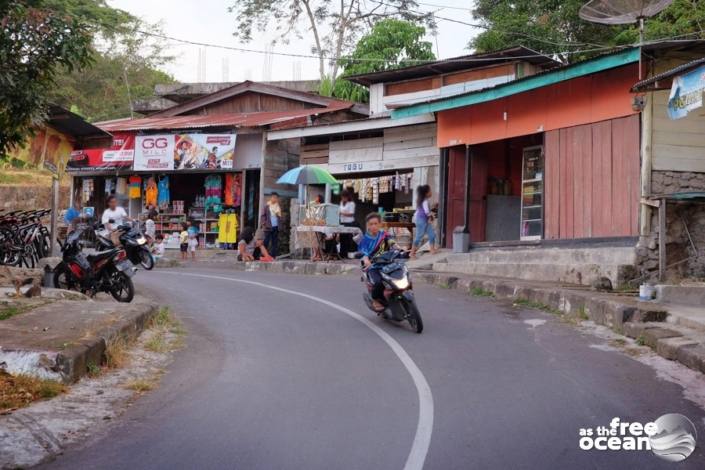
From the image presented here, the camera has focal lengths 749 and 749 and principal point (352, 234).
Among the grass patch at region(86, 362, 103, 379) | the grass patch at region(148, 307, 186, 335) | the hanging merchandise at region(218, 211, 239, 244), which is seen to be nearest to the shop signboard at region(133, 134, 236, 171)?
the hanging merchandise at region(218, 211, 239, 244)

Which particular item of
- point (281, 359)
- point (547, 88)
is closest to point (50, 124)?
point (281, 359)

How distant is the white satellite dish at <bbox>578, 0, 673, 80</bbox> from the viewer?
48.2 ft

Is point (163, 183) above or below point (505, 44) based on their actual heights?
below

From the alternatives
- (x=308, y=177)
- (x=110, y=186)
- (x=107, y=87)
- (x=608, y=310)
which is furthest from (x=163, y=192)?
(x=608, y=310)

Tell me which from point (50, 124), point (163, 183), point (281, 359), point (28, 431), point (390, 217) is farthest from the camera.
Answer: point (163, 183)

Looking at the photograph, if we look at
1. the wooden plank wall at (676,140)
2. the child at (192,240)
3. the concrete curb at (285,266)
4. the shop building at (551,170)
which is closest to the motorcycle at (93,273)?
the concrete curb at (285,266)

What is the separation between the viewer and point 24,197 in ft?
121

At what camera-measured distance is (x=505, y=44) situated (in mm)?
26297

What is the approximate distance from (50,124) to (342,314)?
8.21 metres

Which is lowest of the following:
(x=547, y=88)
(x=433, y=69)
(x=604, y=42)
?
(x=547, y=88)

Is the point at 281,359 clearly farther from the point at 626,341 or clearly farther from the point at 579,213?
the point at 579,213

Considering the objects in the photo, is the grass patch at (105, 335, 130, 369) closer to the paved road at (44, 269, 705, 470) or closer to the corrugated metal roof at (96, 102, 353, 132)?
the paved road at (44, 269, 705, 470)

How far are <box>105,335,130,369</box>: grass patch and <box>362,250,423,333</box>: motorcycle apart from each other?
3.73 meters

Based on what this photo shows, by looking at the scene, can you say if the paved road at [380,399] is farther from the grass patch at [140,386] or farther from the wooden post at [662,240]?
the wooden post at [662,240]
